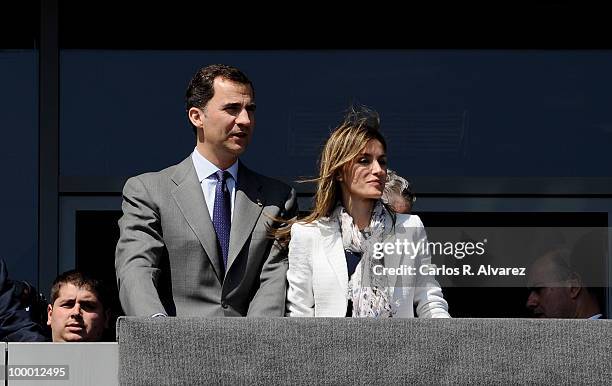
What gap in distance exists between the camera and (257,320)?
343 cm

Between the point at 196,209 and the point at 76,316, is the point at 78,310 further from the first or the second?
the point at 196,209

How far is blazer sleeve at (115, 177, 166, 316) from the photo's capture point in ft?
13.3

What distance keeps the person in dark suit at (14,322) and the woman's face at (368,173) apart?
5.11 ft

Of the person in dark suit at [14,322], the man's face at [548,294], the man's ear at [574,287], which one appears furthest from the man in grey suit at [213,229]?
the man's ear at [574,287]

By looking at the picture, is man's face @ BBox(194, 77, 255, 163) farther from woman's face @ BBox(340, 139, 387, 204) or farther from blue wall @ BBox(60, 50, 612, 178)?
blue wall @ BBox(60, 50, 612, 178)

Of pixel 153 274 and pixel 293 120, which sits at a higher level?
pixel 293 120

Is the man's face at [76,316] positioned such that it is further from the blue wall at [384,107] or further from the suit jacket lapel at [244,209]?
the blue wall at [384,107]

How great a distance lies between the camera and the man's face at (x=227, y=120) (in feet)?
14.8

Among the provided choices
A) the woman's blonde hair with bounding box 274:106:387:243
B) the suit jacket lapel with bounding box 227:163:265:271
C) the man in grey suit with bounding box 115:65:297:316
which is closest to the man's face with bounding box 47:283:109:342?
the man in grey suit with bounding box 115:65:297:316

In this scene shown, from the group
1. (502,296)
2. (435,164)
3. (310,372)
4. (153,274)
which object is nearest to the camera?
(310,372)

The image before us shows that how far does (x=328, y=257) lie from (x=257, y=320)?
0.81 m
